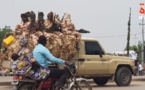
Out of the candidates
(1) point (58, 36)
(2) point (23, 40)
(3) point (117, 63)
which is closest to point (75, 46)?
(1) point (58, 36)

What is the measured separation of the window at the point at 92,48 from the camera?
17078 mm

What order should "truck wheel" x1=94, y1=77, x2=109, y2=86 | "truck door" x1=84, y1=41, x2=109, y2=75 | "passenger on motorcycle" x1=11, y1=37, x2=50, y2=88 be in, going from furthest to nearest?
"truck wheel" x1=94, y1=77, x2=109, y2=86
"truck door" x1=84, y1=41, x2=109, y2=75
"passenger on motorcycle" x1=11, y1=37, x2=50, y2=88

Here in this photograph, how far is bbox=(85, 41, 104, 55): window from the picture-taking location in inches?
672

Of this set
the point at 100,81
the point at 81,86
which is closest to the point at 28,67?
the point at 81,86

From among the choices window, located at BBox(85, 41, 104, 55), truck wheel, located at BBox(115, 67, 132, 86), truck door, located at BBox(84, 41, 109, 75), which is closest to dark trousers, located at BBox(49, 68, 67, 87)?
truck door, located at BBox(84, 41, 109, 75)

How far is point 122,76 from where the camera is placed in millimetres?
18000

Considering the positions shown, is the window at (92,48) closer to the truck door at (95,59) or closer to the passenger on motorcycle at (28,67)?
the truck door at (95,59)

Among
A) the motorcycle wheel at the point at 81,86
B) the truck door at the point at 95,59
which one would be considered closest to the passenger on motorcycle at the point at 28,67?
the motorcycle wheel at the point at 81,86

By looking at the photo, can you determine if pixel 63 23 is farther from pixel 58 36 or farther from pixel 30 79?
pixel 30 79

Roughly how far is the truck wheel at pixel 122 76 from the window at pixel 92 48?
3.91 ft

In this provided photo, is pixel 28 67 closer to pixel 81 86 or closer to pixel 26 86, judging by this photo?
pixel 26 86

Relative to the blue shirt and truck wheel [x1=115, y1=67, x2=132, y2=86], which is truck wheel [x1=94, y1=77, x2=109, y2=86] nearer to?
truck wheel [x1=115, y1=67, x2=132, y2=86]

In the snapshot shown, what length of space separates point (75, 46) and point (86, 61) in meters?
0.82

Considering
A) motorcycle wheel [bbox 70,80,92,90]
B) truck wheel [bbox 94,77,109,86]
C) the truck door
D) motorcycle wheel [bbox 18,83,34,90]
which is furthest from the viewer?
truck wheel [bbox 94,77,109,86]
